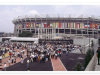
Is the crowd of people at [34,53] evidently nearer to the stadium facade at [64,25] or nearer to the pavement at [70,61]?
the pavement at [70,61]

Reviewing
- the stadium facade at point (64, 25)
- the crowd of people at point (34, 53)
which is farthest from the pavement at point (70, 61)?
the stadium facade at point (64, 25)

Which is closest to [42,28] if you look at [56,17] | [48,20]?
[48,20]

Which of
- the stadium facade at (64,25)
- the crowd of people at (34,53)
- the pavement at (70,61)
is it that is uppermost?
the stadium facade at (64,25)

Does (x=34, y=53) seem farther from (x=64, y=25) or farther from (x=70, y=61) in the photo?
(x=64, y=25)

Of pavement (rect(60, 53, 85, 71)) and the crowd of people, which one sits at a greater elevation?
the crowd of people

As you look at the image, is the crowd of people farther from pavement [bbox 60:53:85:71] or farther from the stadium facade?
the stadium facade

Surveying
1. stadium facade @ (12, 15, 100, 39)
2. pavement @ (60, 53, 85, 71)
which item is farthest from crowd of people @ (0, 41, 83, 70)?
stadium facade @ (12, 15, 100, 39)

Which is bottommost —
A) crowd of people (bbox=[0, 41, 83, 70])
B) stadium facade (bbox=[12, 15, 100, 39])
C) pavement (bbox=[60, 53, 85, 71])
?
pavement (bbox=[60, 53, 85, 71])

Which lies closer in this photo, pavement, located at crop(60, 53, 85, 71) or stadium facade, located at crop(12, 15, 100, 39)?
pavement, located at crop(60, 53, 85, 71)

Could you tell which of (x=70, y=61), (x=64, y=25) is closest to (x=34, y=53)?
(x=70, y=61)

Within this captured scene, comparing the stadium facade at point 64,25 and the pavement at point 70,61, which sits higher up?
the stadium facade at point 64,25

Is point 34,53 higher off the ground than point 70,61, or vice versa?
point 34,53

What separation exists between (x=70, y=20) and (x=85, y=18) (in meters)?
8.33
